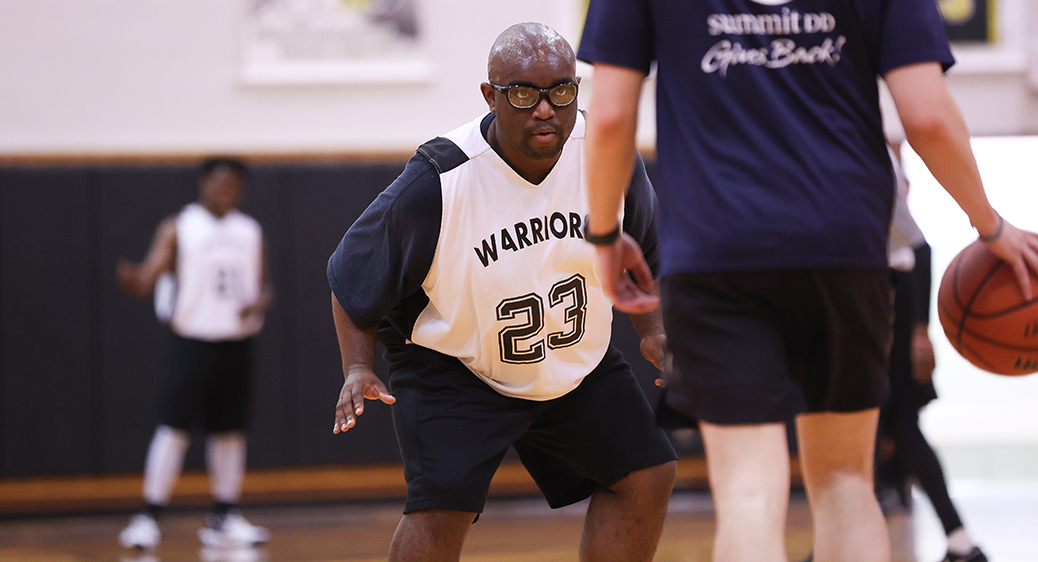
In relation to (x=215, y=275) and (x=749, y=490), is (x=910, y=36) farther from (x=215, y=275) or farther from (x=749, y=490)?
(x=215, y=275)

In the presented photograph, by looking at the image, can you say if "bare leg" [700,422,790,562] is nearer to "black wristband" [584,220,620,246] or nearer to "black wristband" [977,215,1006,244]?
"black wristband" [584,220,620,246]

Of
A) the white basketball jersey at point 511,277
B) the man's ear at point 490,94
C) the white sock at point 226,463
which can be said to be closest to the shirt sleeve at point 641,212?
the white basketball jersey at point 511,277

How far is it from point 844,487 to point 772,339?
0.30 m

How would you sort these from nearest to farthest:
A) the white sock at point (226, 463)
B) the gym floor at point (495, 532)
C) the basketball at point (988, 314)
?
the basketball at point (988, 314) → the gym floor at point (495, 532) → the white sock at point (226, 463)

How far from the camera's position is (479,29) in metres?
7.05

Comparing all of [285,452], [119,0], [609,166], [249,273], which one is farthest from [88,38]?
[609,166]

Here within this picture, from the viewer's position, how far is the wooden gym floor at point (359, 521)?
500 centimetres

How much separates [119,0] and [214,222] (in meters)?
2.17

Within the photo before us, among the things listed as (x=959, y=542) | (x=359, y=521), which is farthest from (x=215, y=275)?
(x=959, y=542)

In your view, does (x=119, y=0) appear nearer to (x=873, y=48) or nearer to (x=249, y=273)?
(x=249, y=273)

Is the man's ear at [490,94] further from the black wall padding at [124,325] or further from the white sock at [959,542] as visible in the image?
the black wall padding at [124,325]

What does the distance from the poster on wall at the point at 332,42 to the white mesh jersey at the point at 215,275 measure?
1.60 metres

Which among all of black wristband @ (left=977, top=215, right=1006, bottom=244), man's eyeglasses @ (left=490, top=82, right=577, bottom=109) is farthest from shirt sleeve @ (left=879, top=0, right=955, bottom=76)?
man's eyeglasses @ (left=490, top=82, right=577, bottom=109)

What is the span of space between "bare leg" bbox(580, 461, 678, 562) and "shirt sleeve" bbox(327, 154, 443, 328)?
2.36ft
